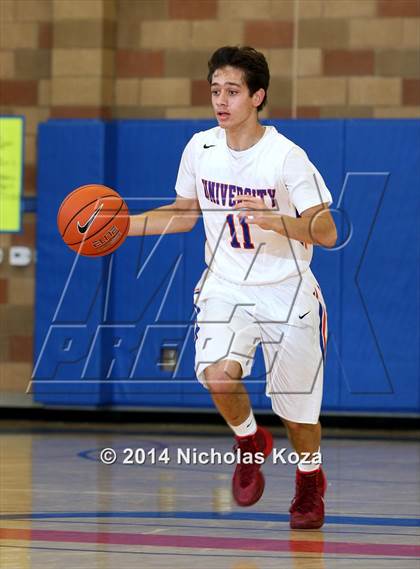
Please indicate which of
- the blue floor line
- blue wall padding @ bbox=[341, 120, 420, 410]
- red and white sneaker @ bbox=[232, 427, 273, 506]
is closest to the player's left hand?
red and white sneaker @ bbox=[232, 427, 273, 506]

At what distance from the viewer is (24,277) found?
1328cm

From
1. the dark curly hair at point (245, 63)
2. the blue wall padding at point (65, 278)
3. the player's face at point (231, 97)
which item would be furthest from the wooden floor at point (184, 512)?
the dark curly hair at point (245, 63)

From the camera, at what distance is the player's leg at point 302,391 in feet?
22.1

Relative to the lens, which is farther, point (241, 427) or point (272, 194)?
point (241, 427)

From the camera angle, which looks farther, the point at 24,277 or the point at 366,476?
the point at 24,277

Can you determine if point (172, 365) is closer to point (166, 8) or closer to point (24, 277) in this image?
point (24, 277)

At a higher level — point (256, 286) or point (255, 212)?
point (255, 212)

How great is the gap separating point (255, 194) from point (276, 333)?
63 centimetres

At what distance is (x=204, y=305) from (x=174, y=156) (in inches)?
241

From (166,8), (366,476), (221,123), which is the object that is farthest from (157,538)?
(166,8)

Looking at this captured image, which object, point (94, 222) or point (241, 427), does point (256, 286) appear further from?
point (94, 222)

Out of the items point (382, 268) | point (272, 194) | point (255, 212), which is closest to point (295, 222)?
point (255, 212)

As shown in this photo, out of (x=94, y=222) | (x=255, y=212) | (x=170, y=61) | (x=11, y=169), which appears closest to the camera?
(x=255, y=212)

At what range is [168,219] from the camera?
699 centimetres
